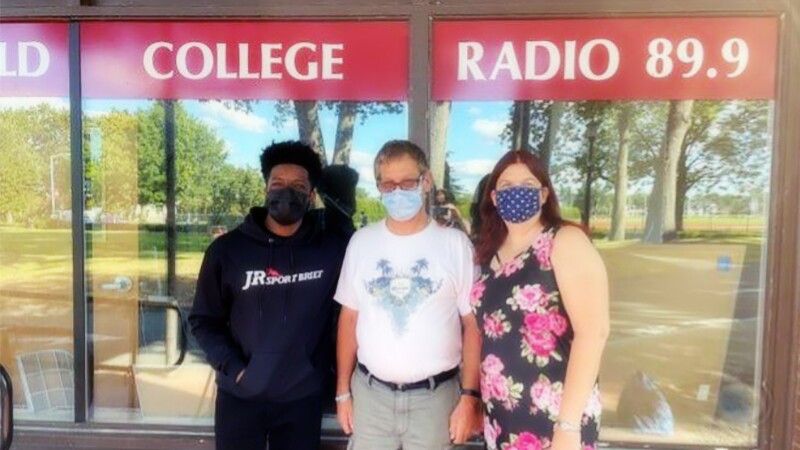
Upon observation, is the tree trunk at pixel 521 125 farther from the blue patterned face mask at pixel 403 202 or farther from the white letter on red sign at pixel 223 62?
the white letter on red sign at pixel 223 62

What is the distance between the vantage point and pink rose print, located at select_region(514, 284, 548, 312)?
2.12 m

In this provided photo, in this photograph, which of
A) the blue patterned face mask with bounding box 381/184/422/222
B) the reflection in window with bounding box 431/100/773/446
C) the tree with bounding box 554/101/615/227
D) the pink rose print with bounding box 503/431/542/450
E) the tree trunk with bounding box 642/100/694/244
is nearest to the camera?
the pink rose print with bounding box 503/431/542/450

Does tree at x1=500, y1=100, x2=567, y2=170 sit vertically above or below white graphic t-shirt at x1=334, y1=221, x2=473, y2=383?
above

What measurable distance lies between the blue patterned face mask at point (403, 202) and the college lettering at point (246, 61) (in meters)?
1.14

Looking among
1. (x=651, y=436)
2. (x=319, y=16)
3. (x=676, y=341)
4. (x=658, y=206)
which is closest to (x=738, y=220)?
(x=658, y=206)

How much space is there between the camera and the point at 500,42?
324 cm

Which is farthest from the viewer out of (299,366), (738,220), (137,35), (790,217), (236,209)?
(236,209)

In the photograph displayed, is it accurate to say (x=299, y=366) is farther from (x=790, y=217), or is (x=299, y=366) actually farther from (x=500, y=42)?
(x=790, y=217)

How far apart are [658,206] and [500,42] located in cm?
136

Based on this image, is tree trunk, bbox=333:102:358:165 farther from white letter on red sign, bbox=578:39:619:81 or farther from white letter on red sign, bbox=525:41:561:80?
white letter on red sign, bbox=578:39:619:81

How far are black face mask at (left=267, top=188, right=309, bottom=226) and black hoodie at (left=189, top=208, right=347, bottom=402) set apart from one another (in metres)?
0.08

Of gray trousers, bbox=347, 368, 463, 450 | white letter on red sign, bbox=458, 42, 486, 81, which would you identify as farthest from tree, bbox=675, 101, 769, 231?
gray trousers, bbox=347, 368, 463, 450

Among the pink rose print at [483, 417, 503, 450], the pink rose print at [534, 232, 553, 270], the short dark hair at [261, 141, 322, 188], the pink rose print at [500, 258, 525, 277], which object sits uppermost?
the short dark hair at [261, 141, 322, 188]

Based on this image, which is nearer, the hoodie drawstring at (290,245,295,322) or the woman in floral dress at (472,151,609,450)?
the woman in floral dress at (472,151,609,450)
